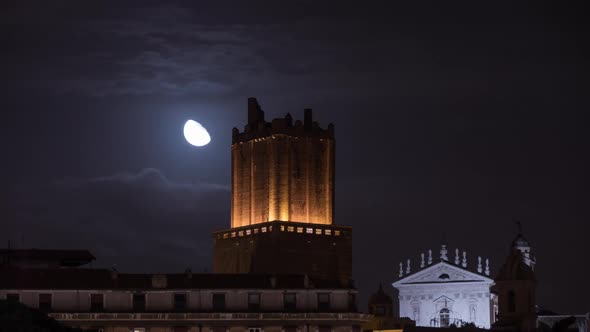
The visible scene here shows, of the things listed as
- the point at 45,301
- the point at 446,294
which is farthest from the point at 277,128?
the point at 45,301

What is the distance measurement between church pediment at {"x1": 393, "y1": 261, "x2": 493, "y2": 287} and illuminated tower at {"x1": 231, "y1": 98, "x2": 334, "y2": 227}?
55.5ft

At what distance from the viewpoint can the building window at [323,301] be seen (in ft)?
443

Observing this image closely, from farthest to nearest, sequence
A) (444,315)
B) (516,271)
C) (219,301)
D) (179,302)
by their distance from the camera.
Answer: (444,315)
(516,271)
(219,301)
(179,302)

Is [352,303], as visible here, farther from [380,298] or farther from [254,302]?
[380,298]

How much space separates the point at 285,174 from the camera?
171 m

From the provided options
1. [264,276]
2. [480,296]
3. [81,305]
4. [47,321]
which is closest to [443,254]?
[480,296]

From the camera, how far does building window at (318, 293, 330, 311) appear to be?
5310 inches

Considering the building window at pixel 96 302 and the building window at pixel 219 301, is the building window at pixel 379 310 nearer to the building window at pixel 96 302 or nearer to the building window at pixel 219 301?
the building window at pixel 219 301

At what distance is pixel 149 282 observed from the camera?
444ft

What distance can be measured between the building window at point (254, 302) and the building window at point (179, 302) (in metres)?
4.77

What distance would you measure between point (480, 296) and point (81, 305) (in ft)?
196

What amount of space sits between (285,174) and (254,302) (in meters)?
37.9

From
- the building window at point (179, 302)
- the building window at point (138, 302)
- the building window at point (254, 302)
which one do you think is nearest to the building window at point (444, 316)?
the building window at point (254, 302)

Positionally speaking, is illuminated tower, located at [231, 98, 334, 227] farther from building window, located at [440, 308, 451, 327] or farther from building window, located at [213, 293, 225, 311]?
building window, located at [213, 293, 225, 311]
